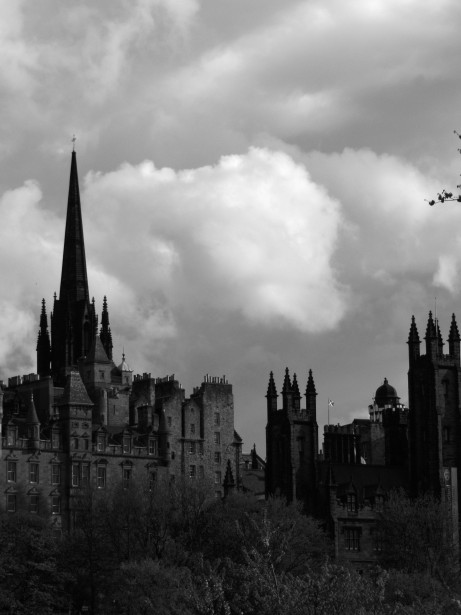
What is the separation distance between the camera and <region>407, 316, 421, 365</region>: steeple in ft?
579

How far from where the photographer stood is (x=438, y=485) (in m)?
170

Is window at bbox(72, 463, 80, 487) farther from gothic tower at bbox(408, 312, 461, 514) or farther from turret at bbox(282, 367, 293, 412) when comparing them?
gothic tower at bbox(408, 312, 461, 514)

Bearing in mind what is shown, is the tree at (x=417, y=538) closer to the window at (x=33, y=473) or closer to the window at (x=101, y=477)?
the window at (x=101, y=477)

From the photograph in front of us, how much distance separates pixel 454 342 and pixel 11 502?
5618cm

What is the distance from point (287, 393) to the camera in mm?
180125

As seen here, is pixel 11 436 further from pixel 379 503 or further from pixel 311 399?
pixel 379 503

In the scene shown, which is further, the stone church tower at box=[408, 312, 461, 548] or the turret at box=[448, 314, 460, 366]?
the turret at box=[448, 314, 460, 366]

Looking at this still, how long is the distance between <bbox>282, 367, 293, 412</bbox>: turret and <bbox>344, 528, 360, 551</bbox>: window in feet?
56.1

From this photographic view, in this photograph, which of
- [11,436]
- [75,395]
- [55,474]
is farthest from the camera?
[75,395]

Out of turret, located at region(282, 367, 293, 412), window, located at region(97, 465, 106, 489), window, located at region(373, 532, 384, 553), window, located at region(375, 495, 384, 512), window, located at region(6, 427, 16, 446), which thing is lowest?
window, located at region(373, 532, 384, 553)

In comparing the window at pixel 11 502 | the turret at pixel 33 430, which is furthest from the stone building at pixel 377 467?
the window at pixel 11 502

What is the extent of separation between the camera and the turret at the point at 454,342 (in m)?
176

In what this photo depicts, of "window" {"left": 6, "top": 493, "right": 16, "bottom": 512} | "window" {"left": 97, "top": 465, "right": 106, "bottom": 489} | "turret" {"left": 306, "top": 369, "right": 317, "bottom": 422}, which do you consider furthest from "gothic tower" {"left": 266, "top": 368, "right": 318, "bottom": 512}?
"window" {"left": 6, "top": 493, "right": 16, "bottom": 512}

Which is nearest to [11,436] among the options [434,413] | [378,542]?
[378,542]
